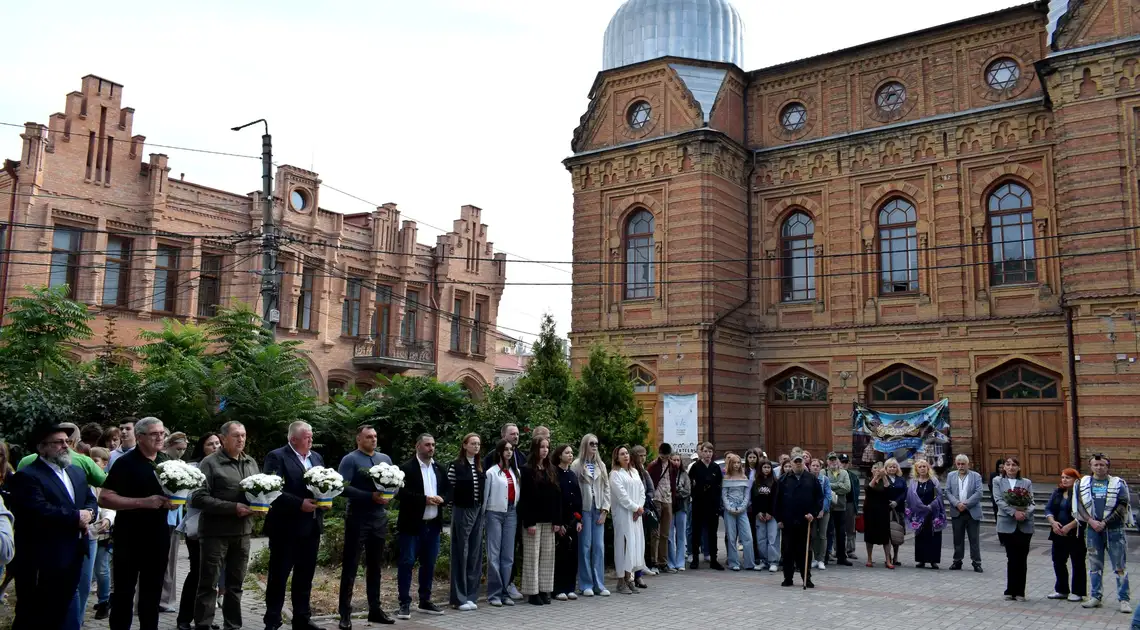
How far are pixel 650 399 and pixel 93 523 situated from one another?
63.7 ft

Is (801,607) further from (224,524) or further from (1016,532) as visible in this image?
(224,524)

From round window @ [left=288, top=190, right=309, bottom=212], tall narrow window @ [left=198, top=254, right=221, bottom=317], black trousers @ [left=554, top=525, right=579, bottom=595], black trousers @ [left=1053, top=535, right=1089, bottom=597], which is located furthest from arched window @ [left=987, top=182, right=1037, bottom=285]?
tall narrow window @ [left=198, top=254, right=221, bottom=317]

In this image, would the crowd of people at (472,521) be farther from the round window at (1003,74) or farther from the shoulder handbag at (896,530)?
the round window at (1003,74)

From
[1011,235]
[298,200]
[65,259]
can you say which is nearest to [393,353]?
[298,200]

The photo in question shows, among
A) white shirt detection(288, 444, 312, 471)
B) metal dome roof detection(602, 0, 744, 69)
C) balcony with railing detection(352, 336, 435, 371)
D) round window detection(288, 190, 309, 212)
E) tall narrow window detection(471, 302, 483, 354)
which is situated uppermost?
metal dome roof detection(602, 0, 744, 69)

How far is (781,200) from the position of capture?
26250 mm

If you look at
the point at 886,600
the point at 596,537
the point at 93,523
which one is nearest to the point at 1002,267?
the point at 886,600

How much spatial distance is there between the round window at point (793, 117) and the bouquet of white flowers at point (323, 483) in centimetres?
2142

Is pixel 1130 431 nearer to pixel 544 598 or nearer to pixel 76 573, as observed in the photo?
pixel 544 598

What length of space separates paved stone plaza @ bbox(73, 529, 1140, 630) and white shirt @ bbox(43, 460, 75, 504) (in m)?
2.50

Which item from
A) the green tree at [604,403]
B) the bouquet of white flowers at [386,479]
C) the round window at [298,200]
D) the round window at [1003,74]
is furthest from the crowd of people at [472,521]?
the round window at [298,200]

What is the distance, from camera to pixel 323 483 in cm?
798

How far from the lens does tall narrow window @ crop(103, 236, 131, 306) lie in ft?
90.4

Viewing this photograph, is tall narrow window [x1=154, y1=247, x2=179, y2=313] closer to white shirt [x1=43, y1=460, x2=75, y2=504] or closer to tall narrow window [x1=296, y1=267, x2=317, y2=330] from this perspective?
tall narrow window [x1=296, y1=267, x2=317, y2=330]
